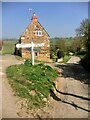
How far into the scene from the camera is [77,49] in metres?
64.3

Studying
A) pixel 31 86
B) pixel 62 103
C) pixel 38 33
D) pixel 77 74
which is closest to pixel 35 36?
pixel 38 33

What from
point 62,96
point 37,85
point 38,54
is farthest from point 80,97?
point 38,54

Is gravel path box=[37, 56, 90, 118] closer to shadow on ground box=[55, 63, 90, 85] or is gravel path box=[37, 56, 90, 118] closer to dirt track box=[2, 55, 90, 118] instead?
dirt track box=[2, 55, 90, 118]

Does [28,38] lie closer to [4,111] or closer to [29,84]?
[29,84]

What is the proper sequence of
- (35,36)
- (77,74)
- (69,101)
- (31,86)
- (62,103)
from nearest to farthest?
(62,103), (69,101), (31,86), (77,74), (35,36)

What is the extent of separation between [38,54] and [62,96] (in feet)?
66.9

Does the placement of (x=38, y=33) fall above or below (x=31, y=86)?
above

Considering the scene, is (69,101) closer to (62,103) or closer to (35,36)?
(62,103)

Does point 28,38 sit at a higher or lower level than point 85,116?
higher

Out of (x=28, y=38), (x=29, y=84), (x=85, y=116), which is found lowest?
(x=85, y=116)

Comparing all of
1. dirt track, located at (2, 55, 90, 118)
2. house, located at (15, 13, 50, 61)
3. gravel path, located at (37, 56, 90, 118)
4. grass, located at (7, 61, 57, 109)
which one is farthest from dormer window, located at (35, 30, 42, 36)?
dirt track, located at (2, 55, 90, 118)

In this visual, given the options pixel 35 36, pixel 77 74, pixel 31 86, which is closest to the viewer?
pixel 31 86

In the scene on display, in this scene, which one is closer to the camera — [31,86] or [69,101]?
[69,101]

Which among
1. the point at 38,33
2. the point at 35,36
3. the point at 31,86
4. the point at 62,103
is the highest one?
the point at 38,33
